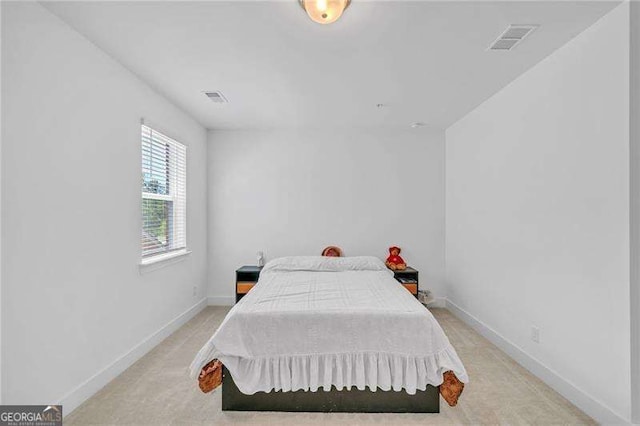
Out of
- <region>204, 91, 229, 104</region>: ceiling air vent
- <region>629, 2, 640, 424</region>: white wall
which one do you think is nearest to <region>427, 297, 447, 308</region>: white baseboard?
<region>629, 2, 640, 424</region>: white wall

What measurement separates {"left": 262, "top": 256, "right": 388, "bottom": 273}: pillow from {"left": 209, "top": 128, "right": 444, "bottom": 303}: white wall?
52 centimetres

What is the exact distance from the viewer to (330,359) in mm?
2234

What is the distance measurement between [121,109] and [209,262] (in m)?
2.53

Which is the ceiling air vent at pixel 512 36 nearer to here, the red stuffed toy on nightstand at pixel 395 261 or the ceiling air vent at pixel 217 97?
the ceiling air vent at pixel 217 97

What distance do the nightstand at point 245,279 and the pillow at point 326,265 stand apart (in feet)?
0.79

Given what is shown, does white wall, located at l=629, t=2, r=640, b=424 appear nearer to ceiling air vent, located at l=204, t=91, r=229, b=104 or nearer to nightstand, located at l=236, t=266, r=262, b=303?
ceiling air vent, located at l=204, t=91, r=229, b=104

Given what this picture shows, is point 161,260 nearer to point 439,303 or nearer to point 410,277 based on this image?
point 410,277

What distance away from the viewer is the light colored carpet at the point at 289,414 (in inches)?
84.8

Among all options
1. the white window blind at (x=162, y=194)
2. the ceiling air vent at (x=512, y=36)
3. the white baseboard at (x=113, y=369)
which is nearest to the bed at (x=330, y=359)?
the white baseboard at (x=113, y=369)

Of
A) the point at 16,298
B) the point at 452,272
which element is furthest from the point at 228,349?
the point at 452,272

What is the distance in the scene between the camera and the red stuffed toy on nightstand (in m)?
4.48

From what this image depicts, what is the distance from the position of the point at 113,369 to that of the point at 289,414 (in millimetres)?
1417

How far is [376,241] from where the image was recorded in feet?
15.8

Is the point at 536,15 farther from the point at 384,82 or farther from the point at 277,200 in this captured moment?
the point at 277,200
